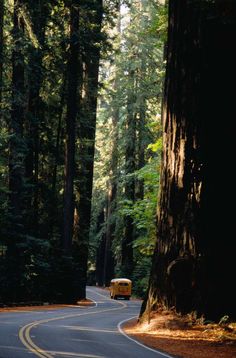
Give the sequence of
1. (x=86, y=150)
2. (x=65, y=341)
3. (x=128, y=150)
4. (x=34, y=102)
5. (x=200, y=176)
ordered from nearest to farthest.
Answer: (x=65, y=341), (x=200, y=176), (x=34, y=102), (x=86, y=150), (x=128, y=150)

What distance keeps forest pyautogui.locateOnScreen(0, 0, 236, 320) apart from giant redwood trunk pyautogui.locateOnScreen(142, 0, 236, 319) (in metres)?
0.03

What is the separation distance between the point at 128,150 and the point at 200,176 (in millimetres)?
31243

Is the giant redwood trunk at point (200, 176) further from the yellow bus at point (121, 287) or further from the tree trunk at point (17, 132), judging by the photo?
the yellow bus at point (121, 287)

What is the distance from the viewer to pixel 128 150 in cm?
4772

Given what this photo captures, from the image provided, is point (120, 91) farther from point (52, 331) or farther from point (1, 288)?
point (52, 331)

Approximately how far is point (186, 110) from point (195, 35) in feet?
7.64

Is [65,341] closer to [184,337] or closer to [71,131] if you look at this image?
[184,337]

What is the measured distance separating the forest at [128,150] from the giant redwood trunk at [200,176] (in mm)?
32

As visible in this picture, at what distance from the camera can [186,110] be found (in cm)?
1691

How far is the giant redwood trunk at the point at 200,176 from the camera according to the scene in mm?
16156

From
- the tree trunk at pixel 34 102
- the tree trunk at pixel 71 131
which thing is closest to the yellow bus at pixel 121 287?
→ the tree trunk at pixel 34 102

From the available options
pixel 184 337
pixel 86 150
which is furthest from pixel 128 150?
pixel 184 337

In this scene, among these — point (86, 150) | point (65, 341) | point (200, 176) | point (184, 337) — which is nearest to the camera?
point (65, 341)

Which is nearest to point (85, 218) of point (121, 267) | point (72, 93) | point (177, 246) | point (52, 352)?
point (72, 93)
